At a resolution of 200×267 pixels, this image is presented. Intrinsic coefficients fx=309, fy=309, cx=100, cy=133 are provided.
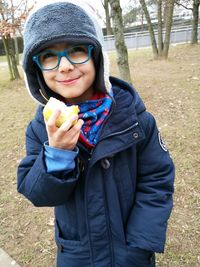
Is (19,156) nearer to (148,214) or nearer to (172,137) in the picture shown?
(172,137)

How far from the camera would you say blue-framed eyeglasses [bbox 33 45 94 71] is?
1334mm

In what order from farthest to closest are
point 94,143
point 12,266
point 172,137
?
1. point 172,137
2. point 12,266
3. point 94,143

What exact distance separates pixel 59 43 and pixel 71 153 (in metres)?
0.47

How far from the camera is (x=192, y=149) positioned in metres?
4.26

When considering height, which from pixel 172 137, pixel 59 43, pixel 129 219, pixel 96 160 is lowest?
pixel 172 137

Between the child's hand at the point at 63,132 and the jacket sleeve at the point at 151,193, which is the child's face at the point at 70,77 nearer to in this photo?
the child's hand at the point at 63,132

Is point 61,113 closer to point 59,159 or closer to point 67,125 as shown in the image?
point 67,125

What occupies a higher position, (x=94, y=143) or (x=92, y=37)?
(x=92, y=37)

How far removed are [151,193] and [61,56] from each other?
0.80 m

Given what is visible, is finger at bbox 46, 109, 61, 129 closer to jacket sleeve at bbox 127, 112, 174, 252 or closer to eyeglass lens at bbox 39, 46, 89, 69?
eyeglass lens at bbox 39, 46, 89, 69

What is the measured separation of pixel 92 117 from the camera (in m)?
1.47

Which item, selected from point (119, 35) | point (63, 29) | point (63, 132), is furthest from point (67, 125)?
point (119, 35)

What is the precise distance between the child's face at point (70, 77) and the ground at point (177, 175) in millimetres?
1934

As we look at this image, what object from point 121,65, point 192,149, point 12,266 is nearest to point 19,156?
point 12,266
